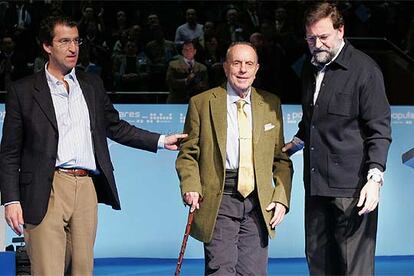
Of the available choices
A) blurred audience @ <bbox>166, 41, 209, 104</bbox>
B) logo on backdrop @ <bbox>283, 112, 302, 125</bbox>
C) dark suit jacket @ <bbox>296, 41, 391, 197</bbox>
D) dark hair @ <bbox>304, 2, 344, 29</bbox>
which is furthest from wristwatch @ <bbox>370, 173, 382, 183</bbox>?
blurred audience @ <bbox>166, 41, 209, 104</bbox>

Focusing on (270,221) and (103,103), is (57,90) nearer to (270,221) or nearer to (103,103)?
(103,103)

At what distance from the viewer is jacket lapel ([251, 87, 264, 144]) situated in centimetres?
611

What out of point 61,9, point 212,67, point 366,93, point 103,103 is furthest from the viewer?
point 61,9

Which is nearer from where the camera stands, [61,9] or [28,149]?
[28,149]

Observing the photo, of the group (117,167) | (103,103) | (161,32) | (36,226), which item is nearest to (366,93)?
(103,103)

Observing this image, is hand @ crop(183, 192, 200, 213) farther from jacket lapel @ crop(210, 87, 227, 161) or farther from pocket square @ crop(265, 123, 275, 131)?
pocket square @ crop(265, 123, 275, 131)

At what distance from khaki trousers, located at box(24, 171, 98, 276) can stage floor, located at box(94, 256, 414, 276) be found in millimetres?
2856

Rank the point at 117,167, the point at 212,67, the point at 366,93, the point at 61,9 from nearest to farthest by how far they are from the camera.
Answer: the point at 366,93 → the point at 117,167 → the point at 212,67 → the point at 61,9

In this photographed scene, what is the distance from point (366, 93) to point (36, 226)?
194cm

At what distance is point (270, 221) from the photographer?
242 inches

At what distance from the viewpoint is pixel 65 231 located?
19.9ft

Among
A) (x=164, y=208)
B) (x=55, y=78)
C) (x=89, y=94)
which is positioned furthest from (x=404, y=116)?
(x=55, y=78)

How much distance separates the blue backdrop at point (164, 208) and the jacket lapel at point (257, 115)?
9.90 ft

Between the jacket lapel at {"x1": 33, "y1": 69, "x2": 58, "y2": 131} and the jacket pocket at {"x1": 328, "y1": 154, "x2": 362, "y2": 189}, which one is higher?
the jacket lapel at {"x1": 33, "y1": 69, "x2": 58, "y2": 131}
